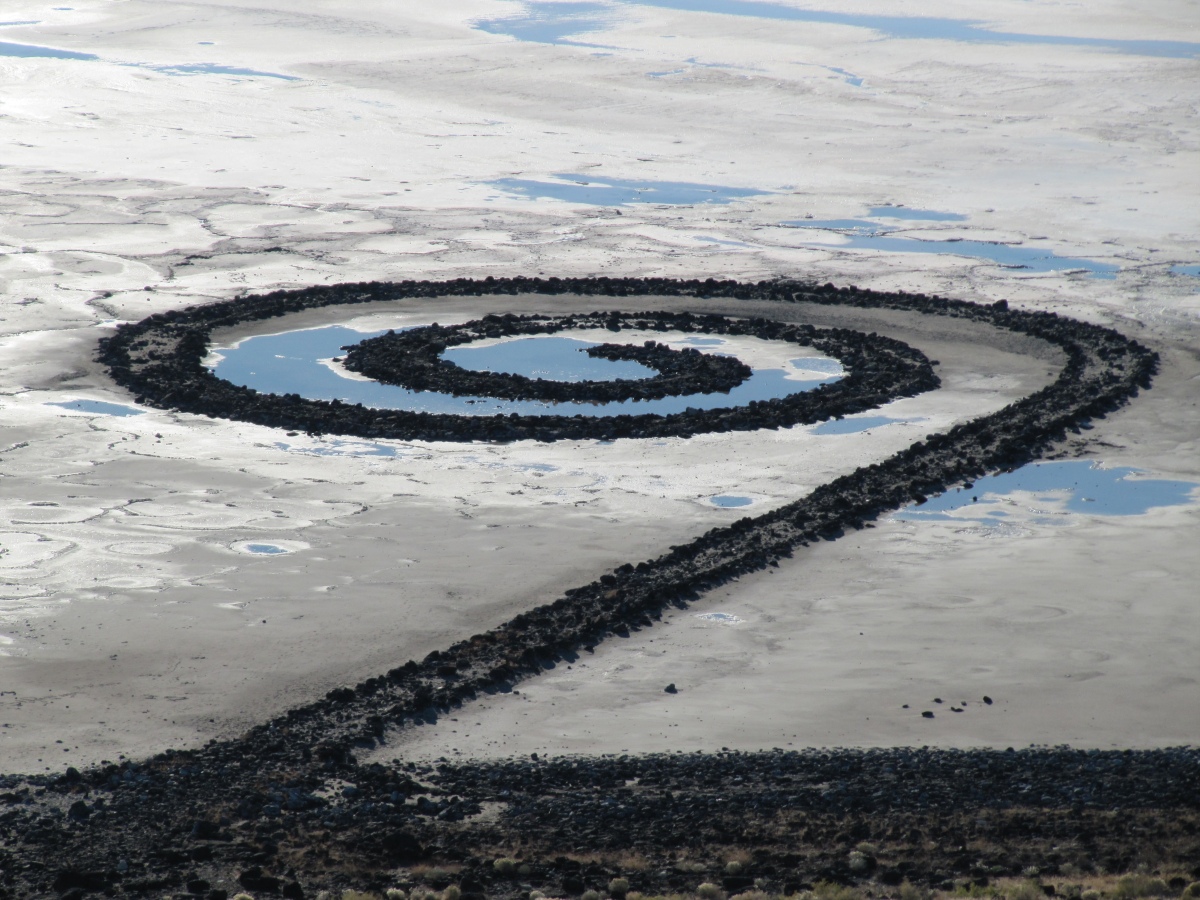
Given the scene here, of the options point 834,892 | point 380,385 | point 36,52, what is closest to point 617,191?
point 380,385

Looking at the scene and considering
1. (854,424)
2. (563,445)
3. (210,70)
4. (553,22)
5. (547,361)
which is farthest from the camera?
(553,22)

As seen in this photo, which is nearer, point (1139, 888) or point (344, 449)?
point (1139, 888)

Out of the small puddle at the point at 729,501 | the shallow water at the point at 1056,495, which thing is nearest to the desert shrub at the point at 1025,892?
the shallow water at the point at 1056,495

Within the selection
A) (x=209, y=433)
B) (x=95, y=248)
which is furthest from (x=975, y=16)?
(x=209, y=433)

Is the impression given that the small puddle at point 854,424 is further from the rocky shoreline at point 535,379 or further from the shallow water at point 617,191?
the shallow water at point 617,191

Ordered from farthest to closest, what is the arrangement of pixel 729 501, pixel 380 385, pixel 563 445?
1. pixel 380 385
2. pixel 563 445
3. pixel 729 501

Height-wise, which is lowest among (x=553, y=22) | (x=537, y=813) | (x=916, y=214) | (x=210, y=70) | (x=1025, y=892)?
(x=537, y=813)

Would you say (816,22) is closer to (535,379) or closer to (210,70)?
(210,70)

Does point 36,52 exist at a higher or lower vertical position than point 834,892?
higher
